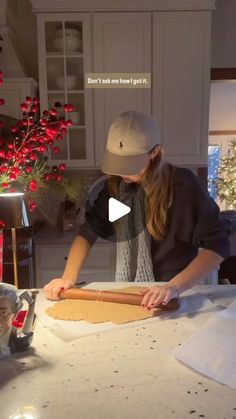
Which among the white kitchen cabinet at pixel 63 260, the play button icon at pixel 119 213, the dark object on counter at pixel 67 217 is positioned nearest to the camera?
the play button icon at pixel 119 213

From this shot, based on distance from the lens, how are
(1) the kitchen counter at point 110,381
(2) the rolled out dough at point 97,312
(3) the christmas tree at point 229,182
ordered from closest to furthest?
(1) the kitchen counter at point 110,381 < (2) the rolled out dough at point 97,312 < (3) the christmas tree at point 229,182

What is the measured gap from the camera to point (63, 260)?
95.6 inches

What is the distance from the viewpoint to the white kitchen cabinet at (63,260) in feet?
7.91

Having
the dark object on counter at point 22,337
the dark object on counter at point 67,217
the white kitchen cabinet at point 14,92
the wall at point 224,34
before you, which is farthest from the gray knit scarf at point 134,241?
the wall at point 224,34

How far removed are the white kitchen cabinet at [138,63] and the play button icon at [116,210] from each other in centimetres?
124

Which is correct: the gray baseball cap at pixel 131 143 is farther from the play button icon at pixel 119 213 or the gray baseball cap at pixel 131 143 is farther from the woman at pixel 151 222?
the play button icon at pixel 119 213

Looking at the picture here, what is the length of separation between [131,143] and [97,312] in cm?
48

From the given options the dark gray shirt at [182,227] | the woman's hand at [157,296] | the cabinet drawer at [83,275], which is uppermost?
the dark gray shirt at [182,227]

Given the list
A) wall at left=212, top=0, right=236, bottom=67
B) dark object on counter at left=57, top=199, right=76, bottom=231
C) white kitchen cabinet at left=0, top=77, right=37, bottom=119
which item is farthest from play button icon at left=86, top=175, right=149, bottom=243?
wall at left=212, top=0, right=236, bottom=67

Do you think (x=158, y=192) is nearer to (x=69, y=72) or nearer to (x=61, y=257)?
(x=61, y=257)

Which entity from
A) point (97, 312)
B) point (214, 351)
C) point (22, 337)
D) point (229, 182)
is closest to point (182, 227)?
point (97, 312)

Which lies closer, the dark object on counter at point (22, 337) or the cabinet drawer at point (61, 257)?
the dark object on counter at point (22, 337)

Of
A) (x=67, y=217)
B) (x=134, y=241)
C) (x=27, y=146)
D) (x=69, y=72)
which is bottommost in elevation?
(x=67, y=217)

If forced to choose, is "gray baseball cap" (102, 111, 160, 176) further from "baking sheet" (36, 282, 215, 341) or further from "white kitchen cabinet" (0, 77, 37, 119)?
"white kitchen cabinet" (0, 77, 37, 119)
